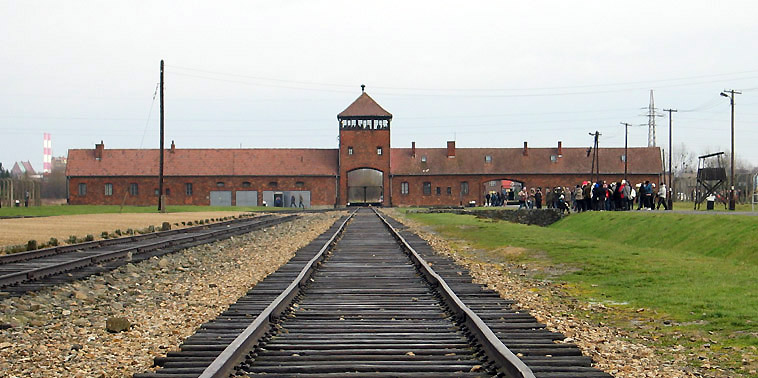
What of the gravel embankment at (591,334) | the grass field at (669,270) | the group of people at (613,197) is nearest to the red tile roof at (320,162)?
the group of people at (613,197)

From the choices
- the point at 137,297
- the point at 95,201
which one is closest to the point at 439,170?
the point at 95,201

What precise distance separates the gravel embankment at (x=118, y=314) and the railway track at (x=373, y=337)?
1.51ft

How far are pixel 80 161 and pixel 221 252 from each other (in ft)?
233

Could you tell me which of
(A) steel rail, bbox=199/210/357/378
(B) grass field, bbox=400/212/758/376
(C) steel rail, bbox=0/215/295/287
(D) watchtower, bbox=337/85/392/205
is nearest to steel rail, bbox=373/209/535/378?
(B) grass field, bbox=400/212/758/376

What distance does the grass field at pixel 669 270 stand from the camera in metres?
8.70

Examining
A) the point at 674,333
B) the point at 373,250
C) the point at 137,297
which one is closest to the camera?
the point at 674,333

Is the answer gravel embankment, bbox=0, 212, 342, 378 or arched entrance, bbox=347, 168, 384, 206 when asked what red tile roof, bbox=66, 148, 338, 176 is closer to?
arched entrance, bbox=347, 168, 384, 206

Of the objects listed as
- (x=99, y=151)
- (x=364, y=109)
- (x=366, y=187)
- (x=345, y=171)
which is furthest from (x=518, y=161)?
(x=99, y=151)

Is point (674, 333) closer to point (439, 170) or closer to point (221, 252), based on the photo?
point (221, 252)

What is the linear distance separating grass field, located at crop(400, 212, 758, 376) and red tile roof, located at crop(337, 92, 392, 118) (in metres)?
53.0

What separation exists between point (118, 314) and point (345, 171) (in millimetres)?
71756

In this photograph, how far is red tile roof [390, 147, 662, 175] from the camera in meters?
83.7

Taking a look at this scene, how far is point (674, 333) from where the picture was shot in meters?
8.52

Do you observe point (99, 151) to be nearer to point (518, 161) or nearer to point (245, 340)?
point (518, 161)
